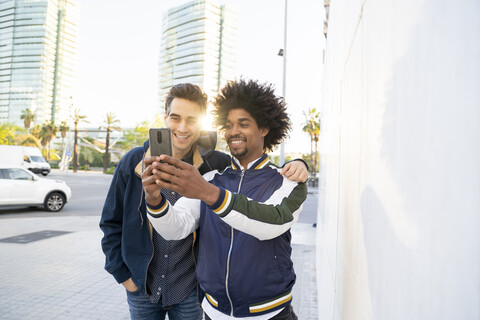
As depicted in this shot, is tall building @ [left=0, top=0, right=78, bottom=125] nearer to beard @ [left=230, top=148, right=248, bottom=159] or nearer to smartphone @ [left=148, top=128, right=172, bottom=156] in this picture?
beard @ [left=230, top=148, right=248, bottom=159]

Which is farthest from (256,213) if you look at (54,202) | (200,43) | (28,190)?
(200,43)

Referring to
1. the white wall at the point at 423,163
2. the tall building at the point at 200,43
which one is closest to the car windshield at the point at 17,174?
the white wall at the point at 423,163

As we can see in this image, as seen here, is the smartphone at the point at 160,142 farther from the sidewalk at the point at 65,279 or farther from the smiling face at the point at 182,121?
the sidewalk at the point at 65,279

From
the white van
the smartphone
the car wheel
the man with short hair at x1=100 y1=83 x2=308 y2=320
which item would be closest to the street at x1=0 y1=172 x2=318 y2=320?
the car wheel

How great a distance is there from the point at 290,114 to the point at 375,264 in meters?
Answer: 1.57

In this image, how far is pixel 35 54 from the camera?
352ft

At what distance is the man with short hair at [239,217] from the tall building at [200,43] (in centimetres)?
10600

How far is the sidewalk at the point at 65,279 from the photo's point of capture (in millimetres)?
4410

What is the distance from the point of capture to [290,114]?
7.95 ft

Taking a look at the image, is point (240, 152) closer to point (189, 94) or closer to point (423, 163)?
point (189, 94)

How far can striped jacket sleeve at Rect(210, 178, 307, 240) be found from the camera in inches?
54.9

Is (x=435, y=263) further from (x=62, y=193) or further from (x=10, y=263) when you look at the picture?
(x=62, y=193)

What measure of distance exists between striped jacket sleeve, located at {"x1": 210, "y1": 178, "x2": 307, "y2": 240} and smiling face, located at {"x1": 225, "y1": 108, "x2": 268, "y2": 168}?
1.30 ft

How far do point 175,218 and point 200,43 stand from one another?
372 ft
